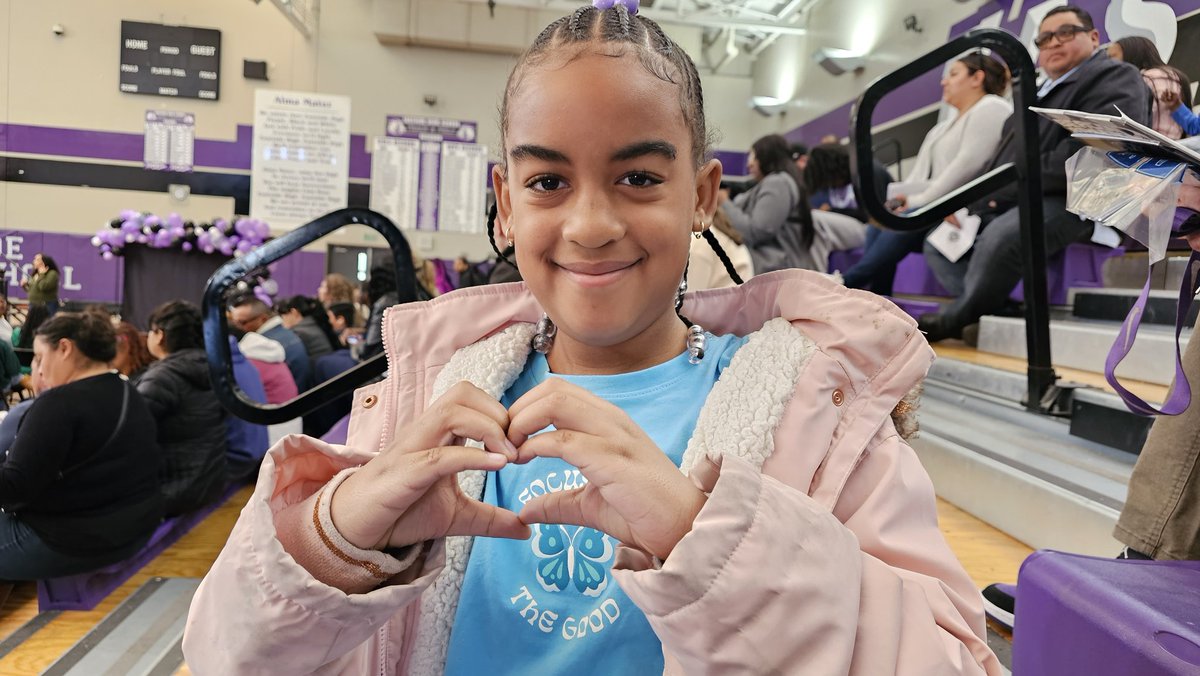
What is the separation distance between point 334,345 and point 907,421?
16.5 feet

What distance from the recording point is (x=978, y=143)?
12.3 feet

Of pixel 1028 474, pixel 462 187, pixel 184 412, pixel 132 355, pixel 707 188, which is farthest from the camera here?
pixel 462 187

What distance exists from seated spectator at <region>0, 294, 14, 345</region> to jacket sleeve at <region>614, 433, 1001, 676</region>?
165 inches

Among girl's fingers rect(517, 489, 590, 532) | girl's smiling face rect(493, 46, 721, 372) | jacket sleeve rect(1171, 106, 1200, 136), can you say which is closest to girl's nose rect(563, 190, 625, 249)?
girl's smiling face rect(493, 46, 721, 372)

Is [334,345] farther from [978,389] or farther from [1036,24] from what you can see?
[1036,24]

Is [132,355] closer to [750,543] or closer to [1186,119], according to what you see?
[750,543]

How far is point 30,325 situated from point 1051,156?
5060 mm

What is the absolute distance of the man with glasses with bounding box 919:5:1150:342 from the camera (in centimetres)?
270

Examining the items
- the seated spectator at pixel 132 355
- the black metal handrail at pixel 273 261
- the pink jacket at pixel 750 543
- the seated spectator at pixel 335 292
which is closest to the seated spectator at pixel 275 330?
the seated spectator at pixel 132 355

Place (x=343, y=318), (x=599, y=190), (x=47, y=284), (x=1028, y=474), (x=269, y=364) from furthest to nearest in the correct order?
1. (x=343, y=318)
2. (x=47, y=284)
3. (x=269, y=364)
4. (x=1028, y=474)
5. (x=599, y=190)

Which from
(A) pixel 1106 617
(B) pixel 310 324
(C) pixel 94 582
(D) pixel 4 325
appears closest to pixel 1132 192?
(A) pixel 1106 617

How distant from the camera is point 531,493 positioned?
903 mm

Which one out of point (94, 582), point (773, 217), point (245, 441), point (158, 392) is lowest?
point (94, 582)

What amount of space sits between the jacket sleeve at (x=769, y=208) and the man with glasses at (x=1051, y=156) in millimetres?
922
